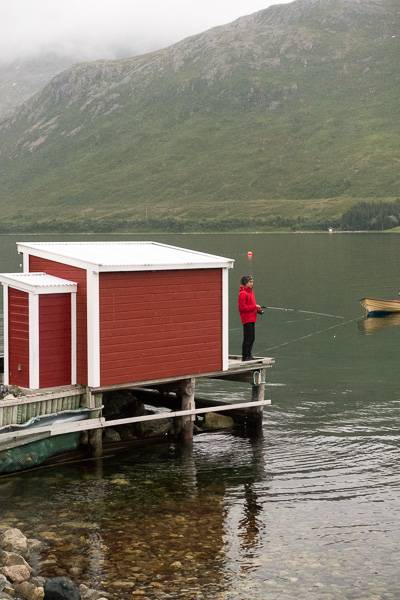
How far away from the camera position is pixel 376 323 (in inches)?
2218

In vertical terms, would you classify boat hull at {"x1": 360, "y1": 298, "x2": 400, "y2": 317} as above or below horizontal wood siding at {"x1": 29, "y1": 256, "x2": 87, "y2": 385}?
below

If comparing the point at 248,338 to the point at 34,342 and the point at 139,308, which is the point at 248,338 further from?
the point at 34,342

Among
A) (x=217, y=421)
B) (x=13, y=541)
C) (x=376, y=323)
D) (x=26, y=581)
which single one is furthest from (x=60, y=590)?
(x=376, y=323)

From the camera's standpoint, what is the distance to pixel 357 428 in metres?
26.9

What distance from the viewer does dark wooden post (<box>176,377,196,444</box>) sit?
78.4 ft

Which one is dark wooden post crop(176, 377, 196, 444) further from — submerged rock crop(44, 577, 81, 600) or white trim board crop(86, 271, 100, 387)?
submerged rock crop(44, 577, 81, 600)

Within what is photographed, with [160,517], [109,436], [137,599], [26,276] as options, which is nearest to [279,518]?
[160,517]

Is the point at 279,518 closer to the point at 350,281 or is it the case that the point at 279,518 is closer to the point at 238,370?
the point at 238,370

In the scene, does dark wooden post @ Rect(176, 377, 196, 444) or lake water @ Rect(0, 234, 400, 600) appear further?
dark wooden post @ Rect(176, 377, 196, 444)

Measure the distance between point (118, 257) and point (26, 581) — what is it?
1029 cm

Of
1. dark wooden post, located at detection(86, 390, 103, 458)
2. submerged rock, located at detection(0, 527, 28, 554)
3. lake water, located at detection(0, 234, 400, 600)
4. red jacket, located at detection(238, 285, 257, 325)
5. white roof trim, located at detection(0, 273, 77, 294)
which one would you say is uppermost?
white roof trim, located at detection(0, 273, 77, 294)

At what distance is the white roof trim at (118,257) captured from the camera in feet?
71.6

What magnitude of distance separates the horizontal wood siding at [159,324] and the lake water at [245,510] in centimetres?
232

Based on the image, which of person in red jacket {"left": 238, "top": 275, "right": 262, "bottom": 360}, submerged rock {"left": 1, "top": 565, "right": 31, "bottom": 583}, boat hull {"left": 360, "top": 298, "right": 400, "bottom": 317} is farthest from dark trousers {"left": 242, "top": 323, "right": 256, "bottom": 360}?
boat hull {"left": 360, "top": 298, "right": 400, "bottom": 317}
